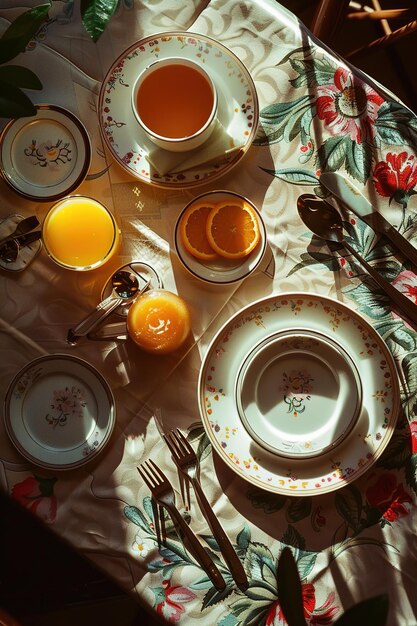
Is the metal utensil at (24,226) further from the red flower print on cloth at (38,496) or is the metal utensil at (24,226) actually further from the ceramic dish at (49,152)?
the red flower print on cloth at (38,496)

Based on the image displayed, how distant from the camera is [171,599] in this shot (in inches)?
42.4

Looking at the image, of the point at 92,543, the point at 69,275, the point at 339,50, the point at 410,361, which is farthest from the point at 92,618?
the point at 339,50

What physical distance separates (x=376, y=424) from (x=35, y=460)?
58 centimetres

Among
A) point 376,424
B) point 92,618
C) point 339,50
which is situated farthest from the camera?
point 339,50

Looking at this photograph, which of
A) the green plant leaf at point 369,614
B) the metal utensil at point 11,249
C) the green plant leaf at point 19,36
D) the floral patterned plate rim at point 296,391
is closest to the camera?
the green plant leaf at point 369,614

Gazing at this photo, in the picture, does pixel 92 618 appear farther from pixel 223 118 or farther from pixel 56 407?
pixel 223 118

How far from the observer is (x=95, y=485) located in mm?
1115

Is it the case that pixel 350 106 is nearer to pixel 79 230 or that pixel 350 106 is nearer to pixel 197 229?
pixel 197 229

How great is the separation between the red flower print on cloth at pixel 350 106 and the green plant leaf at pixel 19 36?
502mm

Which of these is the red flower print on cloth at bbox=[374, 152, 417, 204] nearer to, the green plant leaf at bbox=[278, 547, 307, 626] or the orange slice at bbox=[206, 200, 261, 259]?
the orange slice at bbox=[206, 200, 261, 259]

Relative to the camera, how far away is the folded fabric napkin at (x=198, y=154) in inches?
44.3

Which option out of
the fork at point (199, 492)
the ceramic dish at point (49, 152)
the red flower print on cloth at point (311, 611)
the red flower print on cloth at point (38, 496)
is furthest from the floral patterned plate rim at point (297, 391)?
the ceramic dish at point (49, 152)

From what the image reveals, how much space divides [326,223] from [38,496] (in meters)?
0.68

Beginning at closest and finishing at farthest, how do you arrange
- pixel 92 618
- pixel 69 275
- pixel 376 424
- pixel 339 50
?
pixel 376 424 < pixel 69 275 < pixel 92 618 < pixel 339 50
